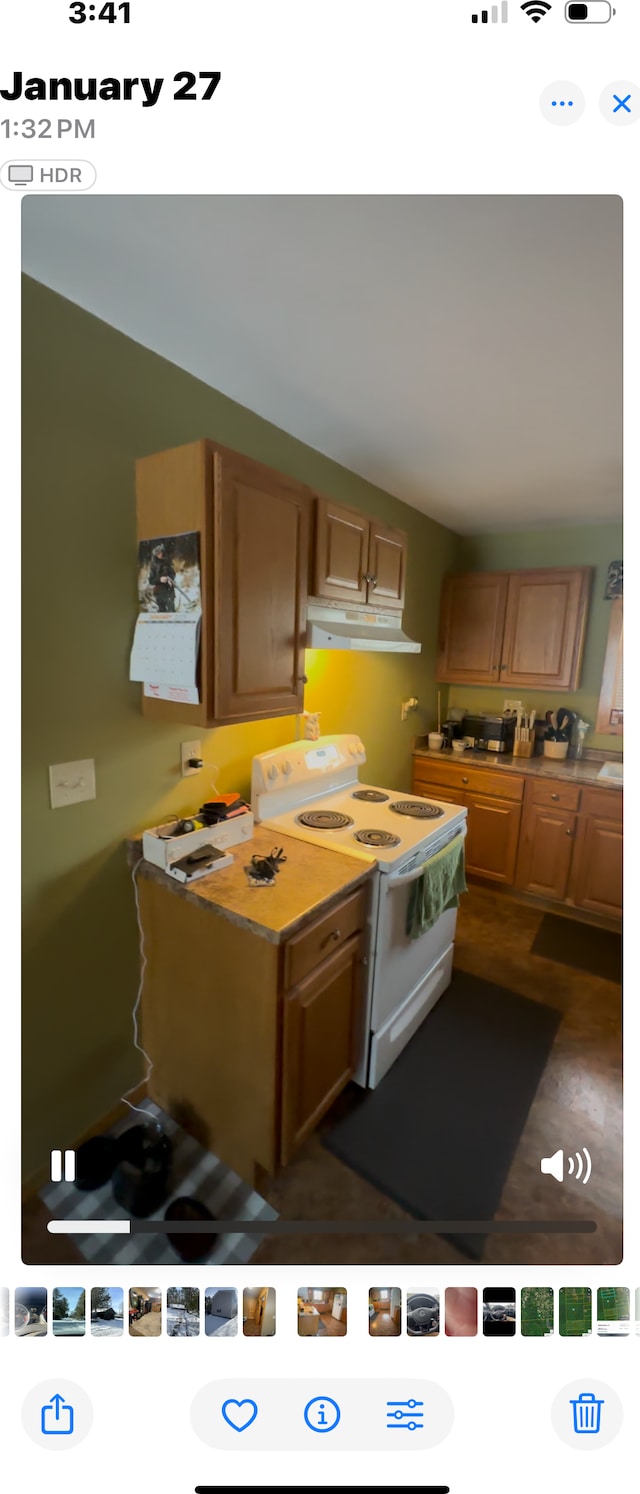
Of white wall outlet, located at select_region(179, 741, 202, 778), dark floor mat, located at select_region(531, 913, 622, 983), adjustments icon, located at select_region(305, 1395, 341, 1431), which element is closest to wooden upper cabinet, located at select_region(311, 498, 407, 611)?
white wall outlet, located at select_region(179, 741, 202, 778)

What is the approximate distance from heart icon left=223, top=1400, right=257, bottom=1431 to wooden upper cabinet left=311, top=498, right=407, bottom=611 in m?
1.55

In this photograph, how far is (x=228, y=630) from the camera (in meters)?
1.19

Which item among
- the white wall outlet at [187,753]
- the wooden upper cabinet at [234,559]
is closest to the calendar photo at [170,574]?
the wooden upper cabinet at [234,559]

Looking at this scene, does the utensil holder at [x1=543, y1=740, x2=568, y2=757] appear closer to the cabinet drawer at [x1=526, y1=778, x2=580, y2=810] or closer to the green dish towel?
the cabinet drawer at [x1=526, y1=778, x2=580, y2=810]

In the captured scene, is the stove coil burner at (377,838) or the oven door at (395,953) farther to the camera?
the stove coil burner at (377,838)

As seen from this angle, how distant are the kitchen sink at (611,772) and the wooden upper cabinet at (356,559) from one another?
137cm

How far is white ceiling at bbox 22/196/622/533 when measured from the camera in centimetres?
73

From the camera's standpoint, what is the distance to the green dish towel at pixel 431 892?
158 cm

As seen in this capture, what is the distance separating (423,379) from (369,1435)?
184 cm

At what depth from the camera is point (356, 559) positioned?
170 cm

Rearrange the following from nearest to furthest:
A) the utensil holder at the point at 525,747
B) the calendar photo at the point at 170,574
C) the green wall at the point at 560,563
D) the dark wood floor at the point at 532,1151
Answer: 1. the dark wood floor at the point at 532,1151
2. the calendar photo at the point at 170,574
3. the green wall at the point at 560,563
4. the utensil holder at the point at 525,747

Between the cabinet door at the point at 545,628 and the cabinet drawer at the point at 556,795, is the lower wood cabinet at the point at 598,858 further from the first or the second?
the cabinet door at the point at 545,628
